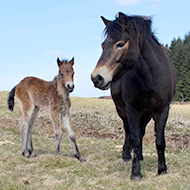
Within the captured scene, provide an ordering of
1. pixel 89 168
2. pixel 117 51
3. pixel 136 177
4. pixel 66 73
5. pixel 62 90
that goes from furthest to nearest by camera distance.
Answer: pixel 62 90 < pixel 66 73 < pixel 89 168 < pixel 136 177 < pixel 117 51

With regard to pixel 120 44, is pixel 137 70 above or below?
below

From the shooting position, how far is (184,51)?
130 ft

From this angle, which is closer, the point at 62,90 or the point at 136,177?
the point at 136,177

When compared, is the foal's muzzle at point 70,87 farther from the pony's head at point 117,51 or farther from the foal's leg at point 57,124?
the pony's head at point 117,51

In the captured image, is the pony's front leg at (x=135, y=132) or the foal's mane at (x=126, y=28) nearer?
the foal's mane at (x=126, y=28)

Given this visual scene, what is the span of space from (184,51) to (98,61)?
4005 cm

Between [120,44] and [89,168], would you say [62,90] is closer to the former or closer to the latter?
[89,168]

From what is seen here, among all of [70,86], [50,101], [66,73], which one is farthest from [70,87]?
[50,101]

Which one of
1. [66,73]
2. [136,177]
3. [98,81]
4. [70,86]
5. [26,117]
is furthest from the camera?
[26,117]

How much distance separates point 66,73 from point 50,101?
0.76 metres

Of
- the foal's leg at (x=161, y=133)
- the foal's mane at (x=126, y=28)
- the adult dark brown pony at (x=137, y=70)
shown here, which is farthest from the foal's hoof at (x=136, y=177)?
the foal's mane at (x=126, y=28)

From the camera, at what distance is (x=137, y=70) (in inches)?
140

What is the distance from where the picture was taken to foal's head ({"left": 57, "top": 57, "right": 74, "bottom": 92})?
16.3ft

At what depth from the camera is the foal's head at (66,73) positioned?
16.3 feet
